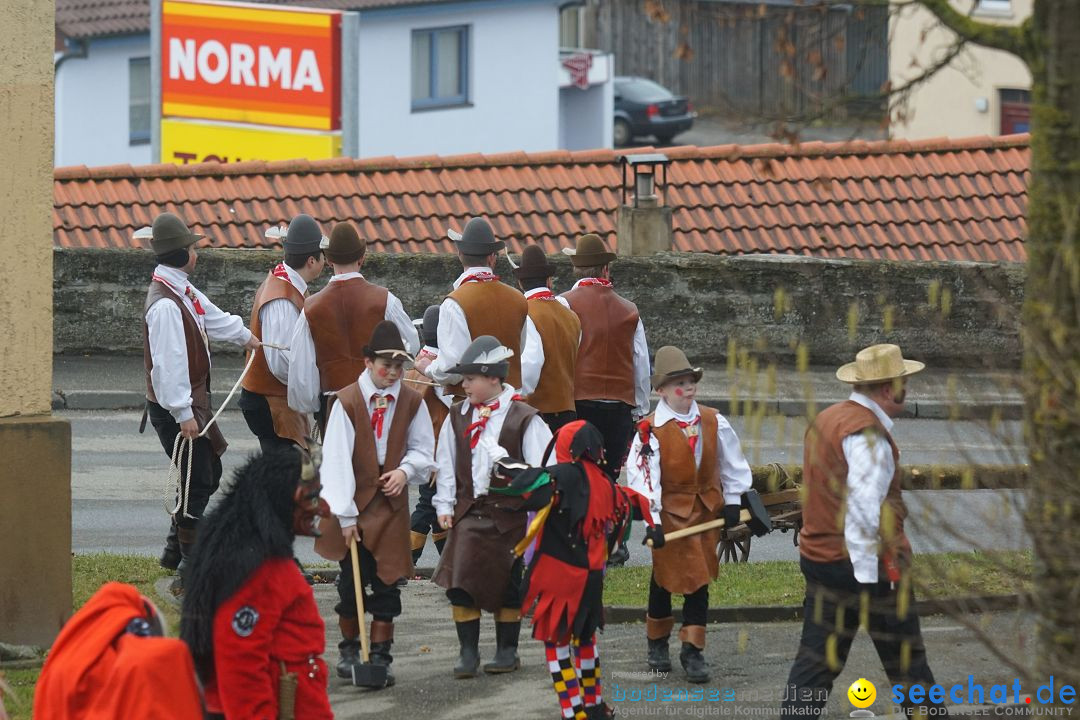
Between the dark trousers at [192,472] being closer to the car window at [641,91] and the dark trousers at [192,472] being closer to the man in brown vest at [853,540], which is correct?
the man in brown vest at [853,540]

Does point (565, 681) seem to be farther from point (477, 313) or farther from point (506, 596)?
point (477, 313)

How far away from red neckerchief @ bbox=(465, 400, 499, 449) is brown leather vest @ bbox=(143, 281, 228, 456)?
7.56 feet

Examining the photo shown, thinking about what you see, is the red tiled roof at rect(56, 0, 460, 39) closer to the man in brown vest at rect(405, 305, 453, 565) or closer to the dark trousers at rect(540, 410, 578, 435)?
the man in brown vest at rect(405, 305, 453, 565)

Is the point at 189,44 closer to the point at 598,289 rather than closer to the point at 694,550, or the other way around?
the point at 598,289

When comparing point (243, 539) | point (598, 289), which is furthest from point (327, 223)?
point (243, 539)

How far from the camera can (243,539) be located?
6246 mm

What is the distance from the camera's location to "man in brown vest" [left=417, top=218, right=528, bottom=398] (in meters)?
10.3

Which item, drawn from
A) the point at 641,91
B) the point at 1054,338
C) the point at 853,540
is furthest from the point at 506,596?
the point at 641,91

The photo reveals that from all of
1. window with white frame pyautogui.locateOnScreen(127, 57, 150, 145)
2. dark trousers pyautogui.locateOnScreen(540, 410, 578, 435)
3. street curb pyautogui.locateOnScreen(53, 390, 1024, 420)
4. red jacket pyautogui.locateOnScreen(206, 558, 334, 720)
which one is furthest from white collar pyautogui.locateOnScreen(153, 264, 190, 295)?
window with white frame pyautogui.locateOnScreen(127, 57, 150, 145)

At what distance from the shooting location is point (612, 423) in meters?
11.3

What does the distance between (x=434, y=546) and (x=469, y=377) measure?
3545 millimetres

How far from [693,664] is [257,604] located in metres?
2.97

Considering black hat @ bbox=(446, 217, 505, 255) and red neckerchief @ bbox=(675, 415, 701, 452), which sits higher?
black hat @ bbox=(446, 217, 505, 255)

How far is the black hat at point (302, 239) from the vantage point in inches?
406
